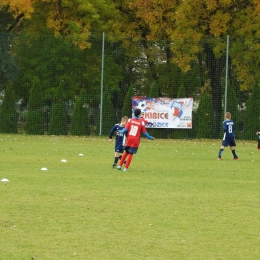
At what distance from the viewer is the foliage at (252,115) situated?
4009 centimetres

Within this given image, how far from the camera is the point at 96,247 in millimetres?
10156

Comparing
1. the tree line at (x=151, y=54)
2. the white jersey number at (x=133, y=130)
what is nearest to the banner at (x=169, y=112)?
the tree line at (x=151, y=54)

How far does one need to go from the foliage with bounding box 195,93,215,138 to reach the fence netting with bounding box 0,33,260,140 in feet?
0.08

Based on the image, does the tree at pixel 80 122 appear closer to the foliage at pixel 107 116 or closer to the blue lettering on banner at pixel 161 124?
the foliage at pixel 107 116

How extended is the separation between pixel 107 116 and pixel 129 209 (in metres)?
27.6

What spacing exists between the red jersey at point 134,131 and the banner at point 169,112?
17904mm

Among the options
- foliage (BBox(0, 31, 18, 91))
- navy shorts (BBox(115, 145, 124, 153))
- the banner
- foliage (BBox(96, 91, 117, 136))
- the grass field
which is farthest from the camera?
foliage (BBox(0, 31, 18, 91))

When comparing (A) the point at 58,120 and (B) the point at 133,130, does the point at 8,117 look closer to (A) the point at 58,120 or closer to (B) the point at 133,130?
(A) the point at 58,120

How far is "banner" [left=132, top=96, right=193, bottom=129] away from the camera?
40.3 metres

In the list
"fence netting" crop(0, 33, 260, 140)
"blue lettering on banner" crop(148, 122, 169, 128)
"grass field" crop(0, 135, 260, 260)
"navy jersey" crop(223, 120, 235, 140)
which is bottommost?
"grass field" crop(0, 135, 260, 260)

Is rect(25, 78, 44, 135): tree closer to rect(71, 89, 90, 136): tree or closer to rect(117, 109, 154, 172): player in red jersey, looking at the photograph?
rect(71, 89, 90, 136): tree

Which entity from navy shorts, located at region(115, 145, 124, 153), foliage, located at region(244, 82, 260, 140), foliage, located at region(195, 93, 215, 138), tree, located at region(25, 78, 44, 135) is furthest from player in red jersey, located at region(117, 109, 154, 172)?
tree, located at region(25, 78, 44, 135)

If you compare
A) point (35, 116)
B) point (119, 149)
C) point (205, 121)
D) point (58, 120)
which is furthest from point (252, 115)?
point (119, 149)

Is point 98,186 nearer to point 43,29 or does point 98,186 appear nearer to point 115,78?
point 115,78
